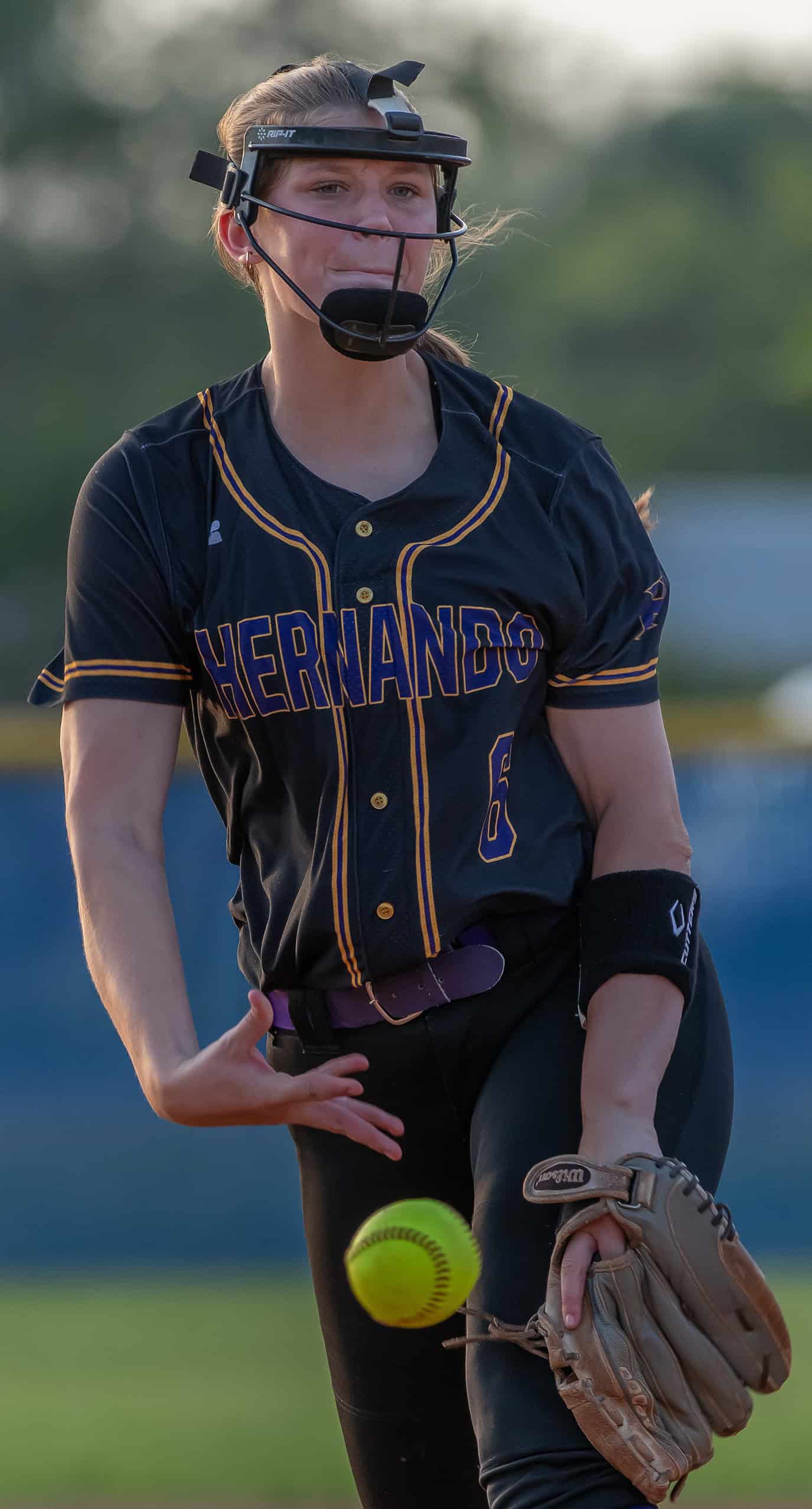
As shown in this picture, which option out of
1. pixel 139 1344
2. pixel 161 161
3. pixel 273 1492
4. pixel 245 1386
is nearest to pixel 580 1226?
pixel 273 1492

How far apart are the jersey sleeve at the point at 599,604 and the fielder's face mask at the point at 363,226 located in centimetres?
29

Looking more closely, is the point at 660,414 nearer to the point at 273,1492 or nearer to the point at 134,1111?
the point at 134,1111

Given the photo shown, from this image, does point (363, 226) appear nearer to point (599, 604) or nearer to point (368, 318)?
point (368, 318)

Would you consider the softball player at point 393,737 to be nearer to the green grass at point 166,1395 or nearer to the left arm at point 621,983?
the left arm at point 621,983

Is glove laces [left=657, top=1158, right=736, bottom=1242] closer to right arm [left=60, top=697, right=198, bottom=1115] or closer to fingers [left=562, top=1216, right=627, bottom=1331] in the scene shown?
fingers [left=562, top=1216, right=627, bottom=1331]

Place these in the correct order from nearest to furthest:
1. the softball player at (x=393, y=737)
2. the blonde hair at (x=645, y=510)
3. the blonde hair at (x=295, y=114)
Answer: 1. the softball player at (x=393, y=737)
2. the blonde hair at (x=295, y=114)
3. the blonde hair at (x=645, y=510)

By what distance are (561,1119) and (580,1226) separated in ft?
0.53

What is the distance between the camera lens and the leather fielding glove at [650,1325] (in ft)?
6.63

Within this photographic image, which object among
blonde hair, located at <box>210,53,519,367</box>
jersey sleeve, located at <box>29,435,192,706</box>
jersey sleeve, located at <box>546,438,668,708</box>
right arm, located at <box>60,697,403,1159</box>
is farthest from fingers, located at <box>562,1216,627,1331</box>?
blonde hair, located at <box>210,53,519,367</box>

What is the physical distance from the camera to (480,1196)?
224 centimetres

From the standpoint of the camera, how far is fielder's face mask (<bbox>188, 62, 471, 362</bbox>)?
2.32 metres

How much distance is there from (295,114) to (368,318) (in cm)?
33

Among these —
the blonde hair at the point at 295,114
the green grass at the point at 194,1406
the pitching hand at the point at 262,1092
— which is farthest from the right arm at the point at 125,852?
the green grass at the point at 194,1406

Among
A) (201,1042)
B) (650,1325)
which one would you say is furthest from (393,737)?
(201,1042)
